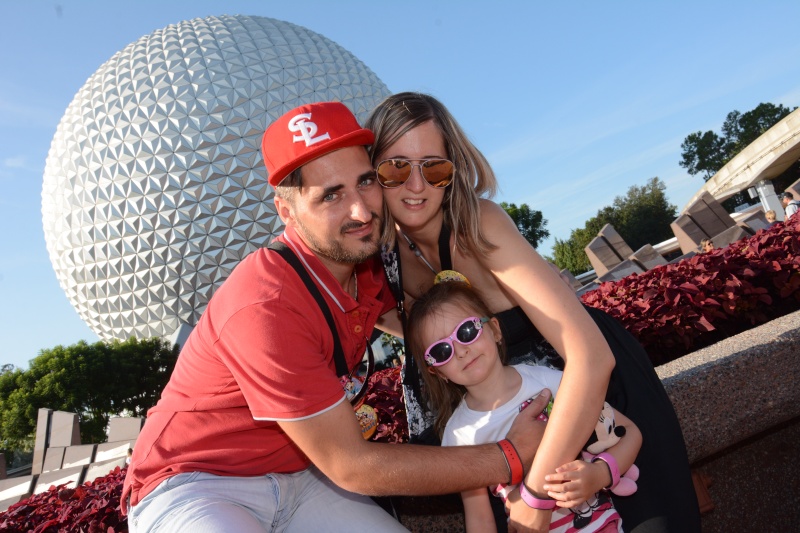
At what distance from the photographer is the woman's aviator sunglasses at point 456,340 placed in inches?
93.6

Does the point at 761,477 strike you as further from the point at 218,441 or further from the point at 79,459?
the point at 79,459

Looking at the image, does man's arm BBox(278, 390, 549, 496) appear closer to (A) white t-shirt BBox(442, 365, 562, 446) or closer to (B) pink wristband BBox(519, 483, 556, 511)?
(B) pink wristband BBox(519, 483, 556, 511)

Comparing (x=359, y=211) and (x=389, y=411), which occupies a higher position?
(x=359, y=211)

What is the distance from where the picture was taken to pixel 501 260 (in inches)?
95.2

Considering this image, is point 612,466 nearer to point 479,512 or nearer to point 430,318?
point 479,512

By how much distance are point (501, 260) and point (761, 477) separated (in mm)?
1917

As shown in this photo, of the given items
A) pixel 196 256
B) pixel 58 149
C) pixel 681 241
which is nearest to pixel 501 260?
pixel 681 241

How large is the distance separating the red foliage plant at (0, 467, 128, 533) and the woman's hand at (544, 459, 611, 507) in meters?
2.01

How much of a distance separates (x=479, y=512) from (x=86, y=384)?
25.9 meters

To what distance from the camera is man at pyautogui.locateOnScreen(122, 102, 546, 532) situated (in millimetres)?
2070

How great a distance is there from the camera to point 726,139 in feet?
247

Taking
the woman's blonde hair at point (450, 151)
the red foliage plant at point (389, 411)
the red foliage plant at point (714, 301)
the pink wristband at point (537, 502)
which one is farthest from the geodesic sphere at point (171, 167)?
the pink wristband at point (537, 502)

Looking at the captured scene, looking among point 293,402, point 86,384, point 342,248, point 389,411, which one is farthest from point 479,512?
point 86,384

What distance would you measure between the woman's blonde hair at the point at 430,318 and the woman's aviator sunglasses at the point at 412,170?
46 centimetres
